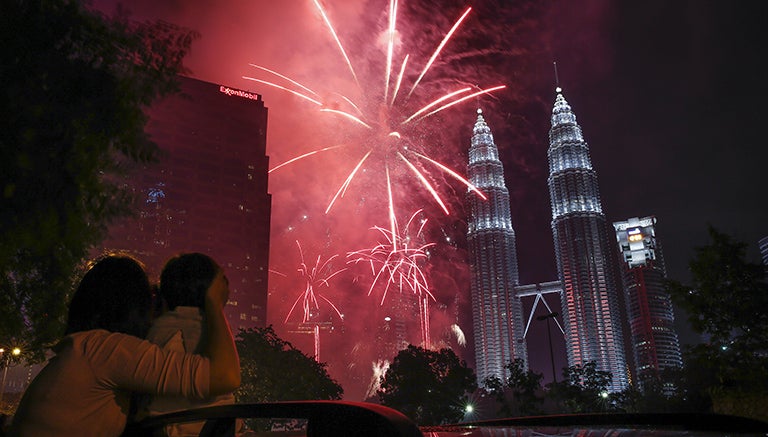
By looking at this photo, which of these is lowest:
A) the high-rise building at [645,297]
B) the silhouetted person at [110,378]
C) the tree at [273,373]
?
the silhouetted person at [110,378]

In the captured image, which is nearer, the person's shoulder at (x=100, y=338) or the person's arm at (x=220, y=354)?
the person's arm at (x=220, y=354)

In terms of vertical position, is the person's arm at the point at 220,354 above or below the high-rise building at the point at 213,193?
below

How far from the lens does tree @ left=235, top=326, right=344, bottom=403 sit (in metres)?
41.0

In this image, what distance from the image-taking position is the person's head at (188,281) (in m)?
3.09

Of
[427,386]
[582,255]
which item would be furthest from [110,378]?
[582,255]

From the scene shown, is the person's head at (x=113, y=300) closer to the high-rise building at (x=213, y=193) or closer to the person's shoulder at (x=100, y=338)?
the person's shoulder at (x=100, y=338)

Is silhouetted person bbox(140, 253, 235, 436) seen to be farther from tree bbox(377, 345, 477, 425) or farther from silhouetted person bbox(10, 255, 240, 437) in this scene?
tree bbox(377, 345, 477, 425)

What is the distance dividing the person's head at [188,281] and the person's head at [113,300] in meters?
0.12

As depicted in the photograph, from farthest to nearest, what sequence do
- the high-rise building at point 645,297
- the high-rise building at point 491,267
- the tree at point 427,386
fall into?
the high-rise building at point 645,297 → the high-rise building at point 491,267 → the tree at point 427,386

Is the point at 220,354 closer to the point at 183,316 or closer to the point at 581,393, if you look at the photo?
the point at 183,316

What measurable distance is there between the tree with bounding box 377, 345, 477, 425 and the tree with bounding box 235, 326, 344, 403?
7.04 meters

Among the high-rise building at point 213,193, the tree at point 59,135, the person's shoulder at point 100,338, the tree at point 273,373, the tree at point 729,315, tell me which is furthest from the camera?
the high-rise building at point 213,193

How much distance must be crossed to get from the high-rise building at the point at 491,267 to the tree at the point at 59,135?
145m

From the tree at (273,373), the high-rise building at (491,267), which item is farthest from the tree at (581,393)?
the high-rise building at (491,267)
